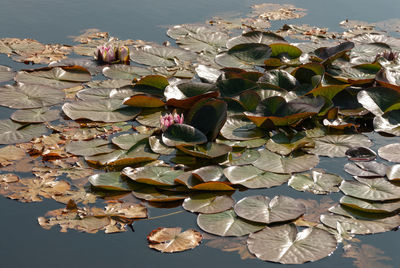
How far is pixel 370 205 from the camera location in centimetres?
330

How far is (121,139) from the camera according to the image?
3.96m

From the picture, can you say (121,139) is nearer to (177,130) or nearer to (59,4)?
(177,130)

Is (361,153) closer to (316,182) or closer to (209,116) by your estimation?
(316,182)

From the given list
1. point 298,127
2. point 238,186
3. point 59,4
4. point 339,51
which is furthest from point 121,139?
point 59,4

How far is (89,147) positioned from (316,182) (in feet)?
5.64

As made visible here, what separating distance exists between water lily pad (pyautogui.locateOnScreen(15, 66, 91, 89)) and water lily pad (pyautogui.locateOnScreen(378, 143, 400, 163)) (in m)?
2.85

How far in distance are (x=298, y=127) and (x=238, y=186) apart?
43.6 inches

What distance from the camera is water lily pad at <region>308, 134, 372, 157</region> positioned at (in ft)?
13.0

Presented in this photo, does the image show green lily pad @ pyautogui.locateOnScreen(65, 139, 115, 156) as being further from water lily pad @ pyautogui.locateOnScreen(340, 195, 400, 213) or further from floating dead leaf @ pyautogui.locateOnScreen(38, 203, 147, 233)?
water lily pad @ pyautogui.locateOnScreen(340, 195, 400, 213)

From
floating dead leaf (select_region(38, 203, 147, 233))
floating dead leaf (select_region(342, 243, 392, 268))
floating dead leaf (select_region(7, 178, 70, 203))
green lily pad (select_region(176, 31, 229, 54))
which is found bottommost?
floating dead leaf (select_region(342, 243, 392, 268))

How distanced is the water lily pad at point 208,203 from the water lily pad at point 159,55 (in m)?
2.45

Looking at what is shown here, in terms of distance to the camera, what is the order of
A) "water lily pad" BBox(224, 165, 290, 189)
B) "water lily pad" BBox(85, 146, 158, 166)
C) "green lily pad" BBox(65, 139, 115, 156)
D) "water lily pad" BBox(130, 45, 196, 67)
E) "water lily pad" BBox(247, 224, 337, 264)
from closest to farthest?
A: "water lily pad" BBox(247, 224, 337, 264)
"water lily pad" BBox(224, 165, 290, 189)
"water lily pad" BBox(85, 146, 158, 166)
"green lily pad" BBox(65, 139, 115, 156)
"water lily pad" BBox(130, 45, 196, 67)

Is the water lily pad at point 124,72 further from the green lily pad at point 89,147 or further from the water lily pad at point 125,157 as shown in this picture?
the water lily pad at point 125,157

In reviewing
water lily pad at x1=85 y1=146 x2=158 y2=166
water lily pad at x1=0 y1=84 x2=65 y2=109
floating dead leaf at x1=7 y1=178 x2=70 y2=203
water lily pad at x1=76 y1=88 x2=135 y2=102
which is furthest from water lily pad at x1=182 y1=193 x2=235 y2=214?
water lily pad at x1=0 y1=84 x2=65 y2=109
